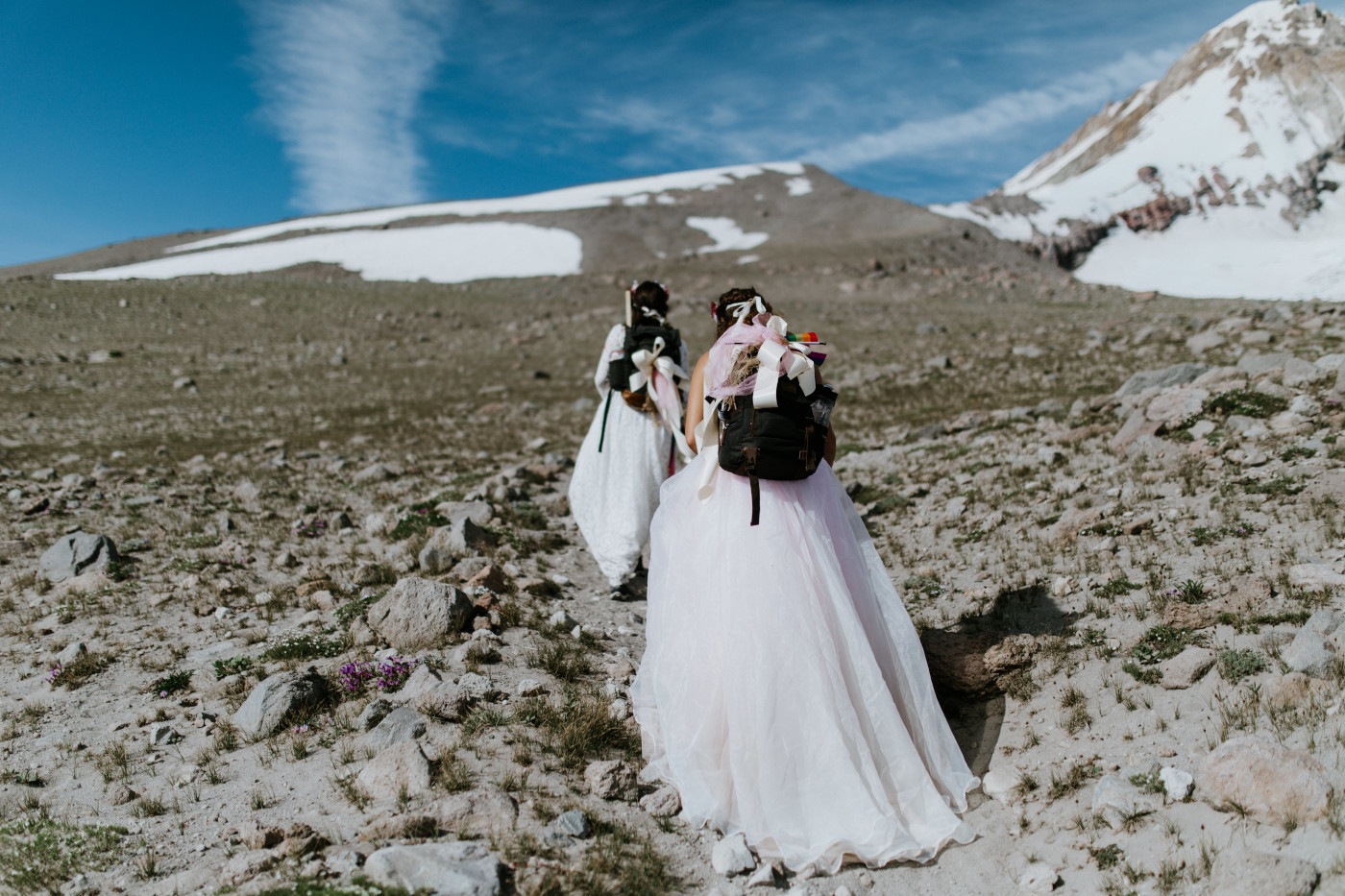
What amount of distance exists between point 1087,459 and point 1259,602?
4.49 m

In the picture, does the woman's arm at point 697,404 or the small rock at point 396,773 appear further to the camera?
the woman's arm at point 697,404

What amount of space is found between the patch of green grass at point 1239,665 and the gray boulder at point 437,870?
13.9 ft

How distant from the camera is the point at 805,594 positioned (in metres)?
4.16

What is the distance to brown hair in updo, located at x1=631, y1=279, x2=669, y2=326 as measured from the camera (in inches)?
291

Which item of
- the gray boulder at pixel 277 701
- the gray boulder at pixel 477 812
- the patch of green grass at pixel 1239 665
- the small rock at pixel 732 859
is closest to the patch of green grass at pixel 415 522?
the gray boulder at pixel 277 701

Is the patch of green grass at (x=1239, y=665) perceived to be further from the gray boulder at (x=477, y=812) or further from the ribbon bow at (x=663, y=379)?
the ribbon bow at (x=663, y=379)

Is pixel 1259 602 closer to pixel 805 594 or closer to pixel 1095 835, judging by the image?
pixel 1095 835

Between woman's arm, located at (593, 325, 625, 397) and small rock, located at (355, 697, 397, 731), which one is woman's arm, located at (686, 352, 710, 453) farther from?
small rock, located at (355, 697, 397, 731)

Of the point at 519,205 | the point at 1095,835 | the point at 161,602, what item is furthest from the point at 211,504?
the point at 519,205

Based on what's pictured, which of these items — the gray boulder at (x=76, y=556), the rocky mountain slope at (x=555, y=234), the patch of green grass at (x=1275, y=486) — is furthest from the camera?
the rocky mountain slope at (x=555, y=234)

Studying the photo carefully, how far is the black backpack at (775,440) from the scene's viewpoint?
14.0 ft

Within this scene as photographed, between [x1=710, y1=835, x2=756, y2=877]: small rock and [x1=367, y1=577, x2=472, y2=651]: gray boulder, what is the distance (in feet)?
10.5

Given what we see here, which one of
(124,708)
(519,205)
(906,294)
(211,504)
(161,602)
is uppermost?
(519,205)

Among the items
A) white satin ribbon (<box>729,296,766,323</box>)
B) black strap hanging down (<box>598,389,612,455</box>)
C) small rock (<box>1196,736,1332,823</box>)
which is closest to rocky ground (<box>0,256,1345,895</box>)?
small rock (<box>1196,736,1332,823</box>)
